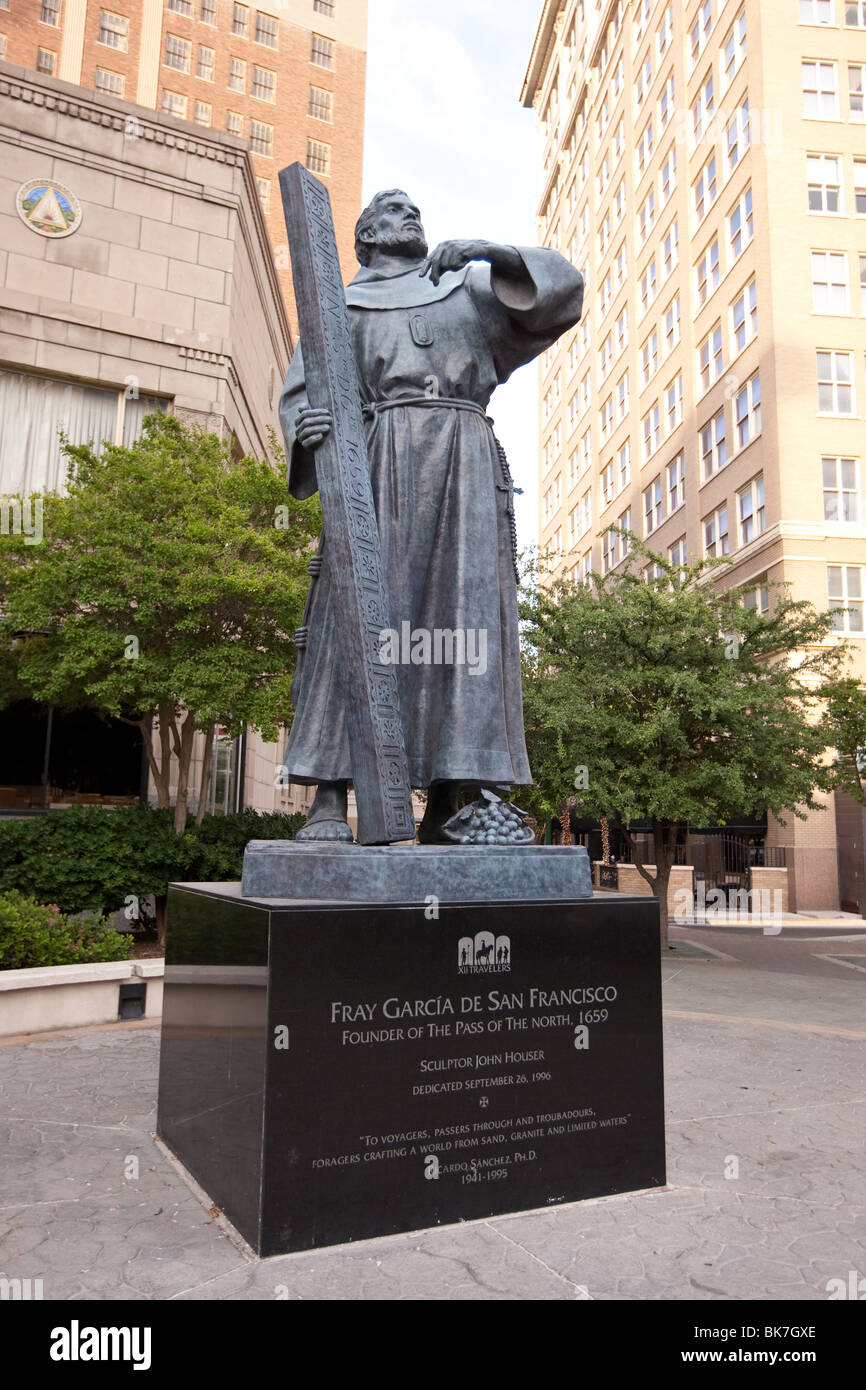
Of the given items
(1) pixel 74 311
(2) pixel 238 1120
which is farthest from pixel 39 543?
(2) pixel 238 1120

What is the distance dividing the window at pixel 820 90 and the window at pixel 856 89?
21.7 inches

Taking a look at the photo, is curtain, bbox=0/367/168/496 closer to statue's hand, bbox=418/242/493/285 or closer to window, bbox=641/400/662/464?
statue's hand, bbox=418/242/493/285

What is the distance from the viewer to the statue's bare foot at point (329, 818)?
4363 millimetres

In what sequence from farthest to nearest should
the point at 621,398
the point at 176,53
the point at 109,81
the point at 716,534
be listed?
the point at 176,53, the point at 109,81, the point at 621,398, the point at 716,534

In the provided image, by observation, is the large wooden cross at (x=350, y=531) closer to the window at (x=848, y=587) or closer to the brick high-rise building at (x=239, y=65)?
the window at (x=848, y=587)

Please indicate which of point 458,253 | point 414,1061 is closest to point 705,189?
point 458,253

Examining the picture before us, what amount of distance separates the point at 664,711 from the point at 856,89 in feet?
99.2

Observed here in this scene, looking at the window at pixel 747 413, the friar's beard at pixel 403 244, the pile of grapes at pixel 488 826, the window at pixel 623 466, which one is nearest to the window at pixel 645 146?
the window at pixel 623 466

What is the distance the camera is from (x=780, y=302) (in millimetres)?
32094

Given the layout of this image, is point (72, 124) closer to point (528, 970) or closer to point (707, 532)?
point (528, 970)

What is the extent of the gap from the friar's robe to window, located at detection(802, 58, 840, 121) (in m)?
35.8

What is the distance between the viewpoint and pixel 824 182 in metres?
33.1

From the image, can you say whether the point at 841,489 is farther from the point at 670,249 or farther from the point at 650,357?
the point at 670,249

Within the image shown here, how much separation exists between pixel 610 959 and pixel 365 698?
1535 millimetres
